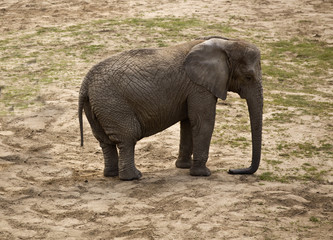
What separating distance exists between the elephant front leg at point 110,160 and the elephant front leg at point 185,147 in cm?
92

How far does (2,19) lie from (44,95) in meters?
6.27

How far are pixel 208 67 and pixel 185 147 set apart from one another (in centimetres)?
129

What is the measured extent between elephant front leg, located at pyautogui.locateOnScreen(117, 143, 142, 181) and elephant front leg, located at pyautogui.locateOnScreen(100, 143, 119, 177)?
255 mm

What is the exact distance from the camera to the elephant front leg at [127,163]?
814cm

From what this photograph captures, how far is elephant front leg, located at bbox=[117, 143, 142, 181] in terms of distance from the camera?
26.7 ft

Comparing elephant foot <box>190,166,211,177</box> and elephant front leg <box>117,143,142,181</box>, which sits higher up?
elephant front leg <box>117,143,142,181</box>

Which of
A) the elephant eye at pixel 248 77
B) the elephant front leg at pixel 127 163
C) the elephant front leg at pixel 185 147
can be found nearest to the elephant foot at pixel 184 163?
the elephant front leg at pixel 185 147

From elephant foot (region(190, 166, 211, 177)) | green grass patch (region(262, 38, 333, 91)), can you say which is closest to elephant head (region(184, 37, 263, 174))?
elephant foot (region(190, 166, 211, 177))

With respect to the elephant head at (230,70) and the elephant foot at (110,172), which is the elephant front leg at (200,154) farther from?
the elephant foot at (110,172)

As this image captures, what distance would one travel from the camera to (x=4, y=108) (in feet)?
37.3

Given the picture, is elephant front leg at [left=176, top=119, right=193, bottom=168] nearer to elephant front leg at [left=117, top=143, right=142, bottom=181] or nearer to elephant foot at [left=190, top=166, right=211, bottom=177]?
elephant foot at [left=190, top=166, right=211, bottom=177]

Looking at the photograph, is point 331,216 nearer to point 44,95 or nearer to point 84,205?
point 84,205

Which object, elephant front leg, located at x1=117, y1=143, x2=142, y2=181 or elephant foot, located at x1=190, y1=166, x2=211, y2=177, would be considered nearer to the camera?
elephant front leg, located at x1=117, y1=143, x2=142, y2=181

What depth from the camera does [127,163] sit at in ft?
26.9
